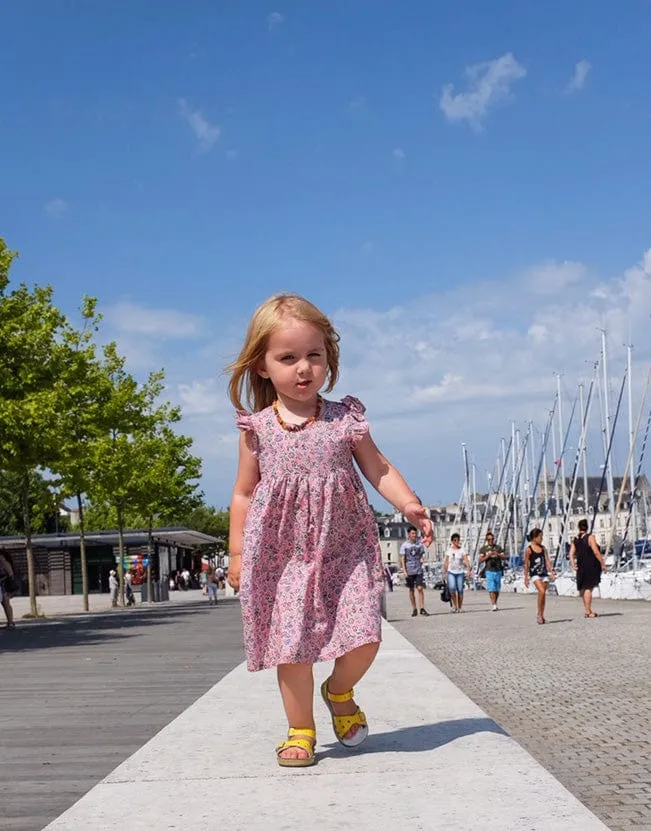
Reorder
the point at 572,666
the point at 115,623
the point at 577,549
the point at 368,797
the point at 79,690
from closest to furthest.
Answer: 1. the point at 368,797
2. the point at 79,690
3. the point at 572,666
4. the point at 577,549
5. the point at 115,623

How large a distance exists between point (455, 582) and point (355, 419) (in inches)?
841

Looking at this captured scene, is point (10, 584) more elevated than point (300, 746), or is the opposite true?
point (10, 584)

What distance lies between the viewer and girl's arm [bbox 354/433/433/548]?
16.2 feet

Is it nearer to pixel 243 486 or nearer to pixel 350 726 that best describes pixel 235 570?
pixel 243 486

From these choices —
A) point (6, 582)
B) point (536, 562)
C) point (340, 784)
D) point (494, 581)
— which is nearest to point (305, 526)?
point (340, 784)

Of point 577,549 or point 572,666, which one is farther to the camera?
point 577,549

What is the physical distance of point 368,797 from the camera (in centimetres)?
383

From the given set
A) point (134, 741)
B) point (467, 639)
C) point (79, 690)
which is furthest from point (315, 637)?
point (467, 639)

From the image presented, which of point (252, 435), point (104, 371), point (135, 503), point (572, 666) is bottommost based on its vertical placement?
point (572, 666)

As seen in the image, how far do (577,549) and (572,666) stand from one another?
37.0ft

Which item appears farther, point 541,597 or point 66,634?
point 66,634

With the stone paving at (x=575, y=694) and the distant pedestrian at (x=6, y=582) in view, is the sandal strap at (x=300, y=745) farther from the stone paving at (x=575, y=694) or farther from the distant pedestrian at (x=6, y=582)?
the distant pedestrian at (x=6, y=582)

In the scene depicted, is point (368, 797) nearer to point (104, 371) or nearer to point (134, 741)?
point (134, 741)

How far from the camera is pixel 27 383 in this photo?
26.8m
